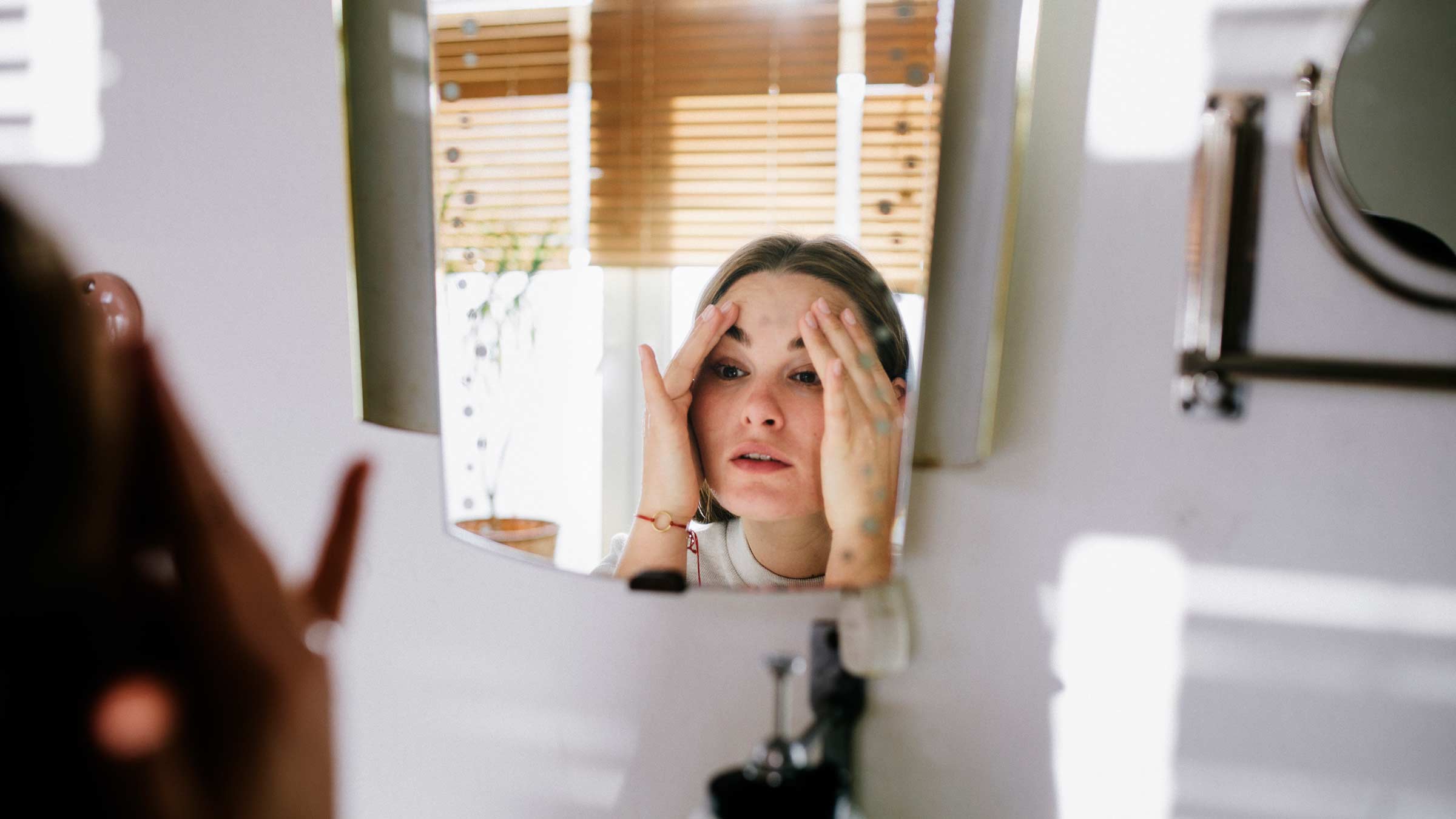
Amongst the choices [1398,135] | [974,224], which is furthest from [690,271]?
[1398,135]

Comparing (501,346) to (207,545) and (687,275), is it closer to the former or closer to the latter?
(687,275)

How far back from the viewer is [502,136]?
0.70 m

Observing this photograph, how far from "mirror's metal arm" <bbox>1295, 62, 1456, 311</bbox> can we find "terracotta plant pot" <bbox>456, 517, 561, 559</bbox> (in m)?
0.58

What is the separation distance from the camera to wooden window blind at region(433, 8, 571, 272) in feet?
2.25

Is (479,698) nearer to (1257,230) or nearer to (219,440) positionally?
(219,440)

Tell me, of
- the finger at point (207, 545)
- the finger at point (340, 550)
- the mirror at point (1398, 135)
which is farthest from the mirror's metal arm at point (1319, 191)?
the finger at point (207, 545)

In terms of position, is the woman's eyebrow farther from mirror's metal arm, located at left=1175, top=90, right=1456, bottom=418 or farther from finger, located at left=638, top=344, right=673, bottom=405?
mirror's metal arm, located at left=1175, top=90, right=1456, bottom=418

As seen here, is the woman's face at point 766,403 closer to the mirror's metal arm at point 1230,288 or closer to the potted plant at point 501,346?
the potted plant at point 501,346

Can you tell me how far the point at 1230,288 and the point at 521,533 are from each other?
0.55 meters

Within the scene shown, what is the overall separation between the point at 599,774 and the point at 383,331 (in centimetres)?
41

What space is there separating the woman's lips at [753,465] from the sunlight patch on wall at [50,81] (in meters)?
0.71

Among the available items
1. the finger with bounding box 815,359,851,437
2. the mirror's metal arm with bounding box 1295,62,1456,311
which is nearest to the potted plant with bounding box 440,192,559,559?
the finger with bounding box 815,359,851,437

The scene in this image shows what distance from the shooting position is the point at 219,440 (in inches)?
33.4

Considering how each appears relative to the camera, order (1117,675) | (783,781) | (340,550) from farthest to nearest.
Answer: (340,550)
(1117,675)
(783,781)
